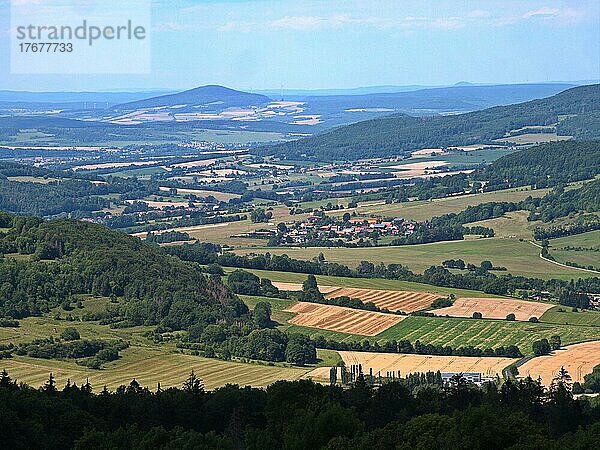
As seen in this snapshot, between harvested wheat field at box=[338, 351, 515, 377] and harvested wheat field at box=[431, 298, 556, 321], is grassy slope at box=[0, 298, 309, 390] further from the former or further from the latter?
harvested wheat field at box=[431, 298, 556, 321]

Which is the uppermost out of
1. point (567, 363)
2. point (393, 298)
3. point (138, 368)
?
point (567, 363)

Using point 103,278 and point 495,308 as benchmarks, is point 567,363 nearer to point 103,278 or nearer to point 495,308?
point 495,308

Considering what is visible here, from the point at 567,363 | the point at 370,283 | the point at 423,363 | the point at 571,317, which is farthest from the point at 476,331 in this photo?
the point at 370,283

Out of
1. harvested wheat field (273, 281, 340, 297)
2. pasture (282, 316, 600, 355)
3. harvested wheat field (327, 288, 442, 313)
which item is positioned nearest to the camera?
pasture (282, 316, 600, 355)

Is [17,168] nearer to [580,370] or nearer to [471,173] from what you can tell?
[471,173]

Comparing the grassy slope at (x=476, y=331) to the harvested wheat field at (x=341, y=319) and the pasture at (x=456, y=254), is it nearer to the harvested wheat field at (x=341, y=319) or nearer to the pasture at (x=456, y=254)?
the harvested wheat field at (x=341, y=319)

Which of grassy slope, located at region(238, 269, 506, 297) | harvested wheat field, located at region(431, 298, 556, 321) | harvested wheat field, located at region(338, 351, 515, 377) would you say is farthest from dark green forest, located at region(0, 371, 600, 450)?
grassy slope, located at region(238, 269, 506, 297)

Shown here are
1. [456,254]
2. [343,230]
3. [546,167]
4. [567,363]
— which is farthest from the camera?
[546,167]
